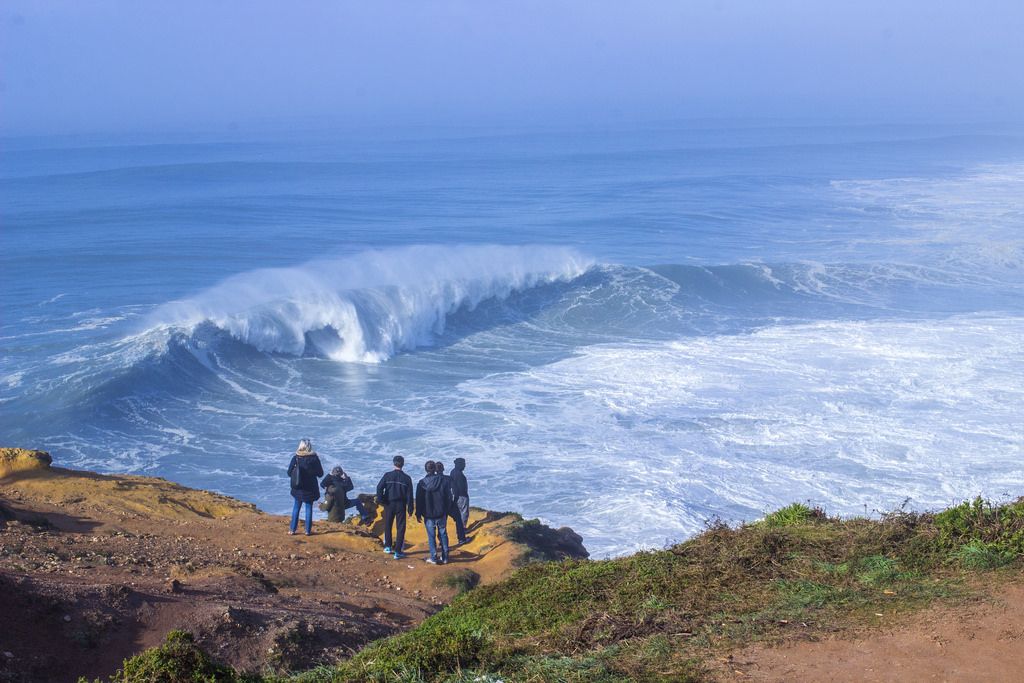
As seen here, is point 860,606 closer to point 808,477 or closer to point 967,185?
point 808,477

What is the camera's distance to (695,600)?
6.50 meters

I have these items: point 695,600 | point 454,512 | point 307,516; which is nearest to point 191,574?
point 307,516

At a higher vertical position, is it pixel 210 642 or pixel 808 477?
pixel 210 642

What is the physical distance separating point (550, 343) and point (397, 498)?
52.9 ft

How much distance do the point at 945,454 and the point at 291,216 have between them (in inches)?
1557

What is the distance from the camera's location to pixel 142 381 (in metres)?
21.9

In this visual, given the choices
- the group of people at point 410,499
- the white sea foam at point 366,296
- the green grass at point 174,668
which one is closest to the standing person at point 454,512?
the group of people at point 410,499

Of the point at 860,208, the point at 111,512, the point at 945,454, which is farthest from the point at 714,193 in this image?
the point at 111,512

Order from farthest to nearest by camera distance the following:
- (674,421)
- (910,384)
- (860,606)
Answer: (910,384), (674,421), (860,606)

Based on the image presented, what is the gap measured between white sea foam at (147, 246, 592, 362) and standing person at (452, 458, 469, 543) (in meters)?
14.5

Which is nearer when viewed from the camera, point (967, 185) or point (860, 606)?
point (860, 606)

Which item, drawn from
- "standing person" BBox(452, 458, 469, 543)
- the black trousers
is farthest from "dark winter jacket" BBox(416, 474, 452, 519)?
"standing person" BBox(452, 458, 469, 543)

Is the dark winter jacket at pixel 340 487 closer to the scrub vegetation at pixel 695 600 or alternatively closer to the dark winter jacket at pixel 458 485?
the dark winter jacket at pixel 458 485

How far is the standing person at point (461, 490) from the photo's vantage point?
1109cm
